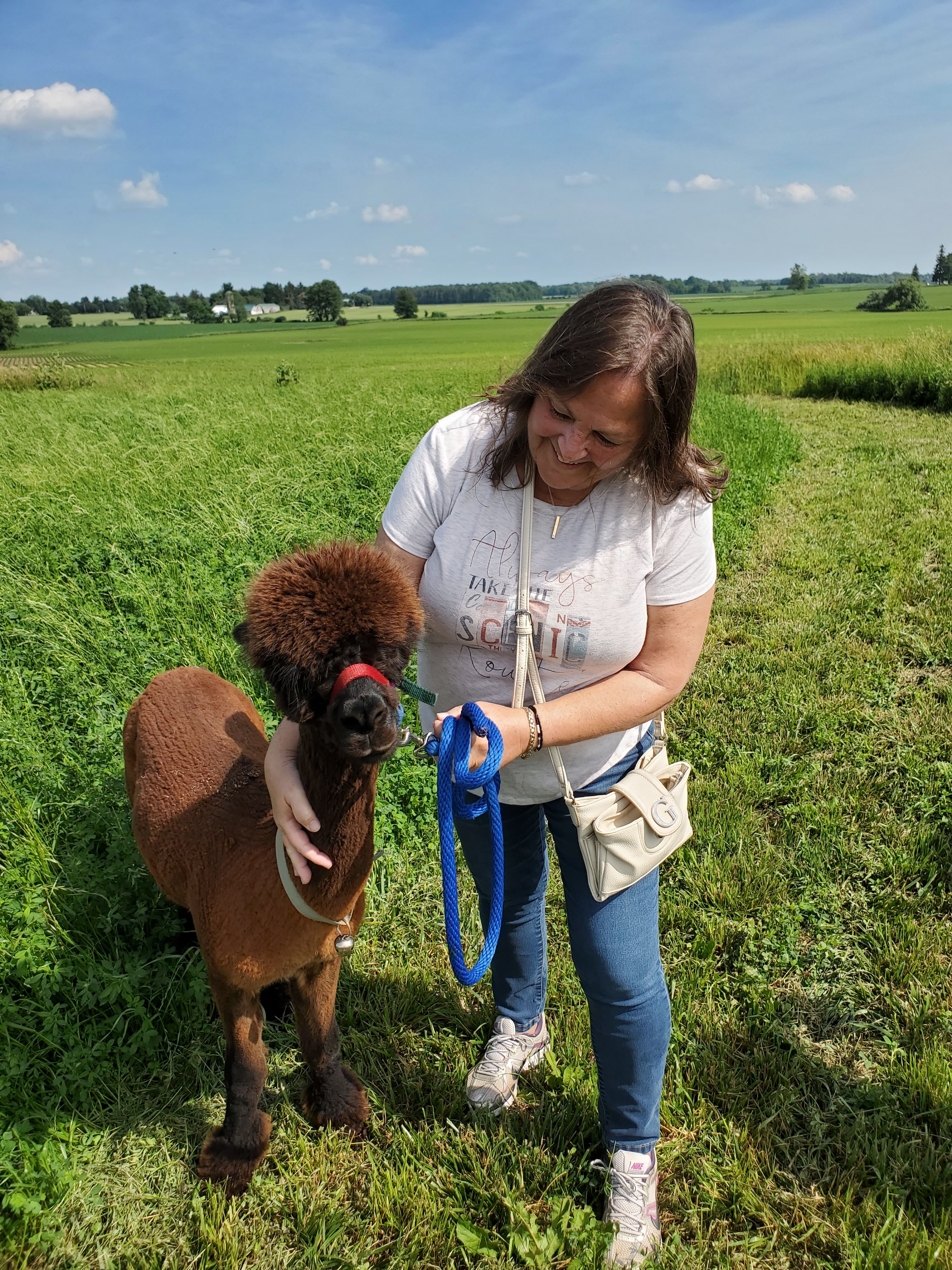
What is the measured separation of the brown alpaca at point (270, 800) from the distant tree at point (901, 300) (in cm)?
5702

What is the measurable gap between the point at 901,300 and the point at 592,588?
204 ft

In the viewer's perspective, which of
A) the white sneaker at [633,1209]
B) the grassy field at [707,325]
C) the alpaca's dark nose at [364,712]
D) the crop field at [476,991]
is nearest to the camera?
the alpaca's dark nose at [364,712]

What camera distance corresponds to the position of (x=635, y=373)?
61.6 inches

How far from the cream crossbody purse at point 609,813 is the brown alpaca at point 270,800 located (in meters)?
0.28

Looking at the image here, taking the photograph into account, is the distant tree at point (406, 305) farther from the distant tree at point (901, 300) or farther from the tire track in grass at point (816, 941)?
the tire track in grass at point (816, 941)

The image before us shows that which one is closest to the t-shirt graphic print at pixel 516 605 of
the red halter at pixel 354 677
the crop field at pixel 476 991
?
the red halter at pixel 354 677

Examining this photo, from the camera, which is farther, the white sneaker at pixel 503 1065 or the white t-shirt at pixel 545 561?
the white sneaker at pixel 503 1065

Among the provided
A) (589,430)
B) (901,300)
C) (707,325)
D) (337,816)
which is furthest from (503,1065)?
(901,300)

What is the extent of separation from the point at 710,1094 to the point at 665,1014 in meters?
0.69

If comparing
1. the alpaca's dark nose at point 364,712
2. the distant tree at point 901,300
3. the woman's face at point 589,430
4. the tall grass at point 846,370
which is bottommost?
the alpaca's dark nose at point 364,712

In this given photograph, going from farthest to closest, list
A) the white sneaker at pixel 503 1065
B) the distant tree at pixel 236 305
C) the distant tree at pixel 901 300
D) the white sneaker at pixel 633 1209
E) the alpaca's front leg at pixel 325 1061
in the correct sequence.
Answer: the distant tree at pixel 236 305 < the distant tree at pixel 901 300 < the white sneaker at pixel 503 1065 < the alpaca's front leg at pixel 325 1061 < the white sneaker at pixel 633 1209

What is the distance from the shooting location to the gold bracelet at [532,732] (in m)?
1.67

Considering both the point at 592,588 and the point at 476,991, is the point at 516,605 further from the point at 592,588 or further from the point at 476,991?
the point at 476,991

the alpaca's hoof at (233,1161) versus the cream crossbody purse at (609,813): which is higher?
the cream crossbody purse at (609,813)
